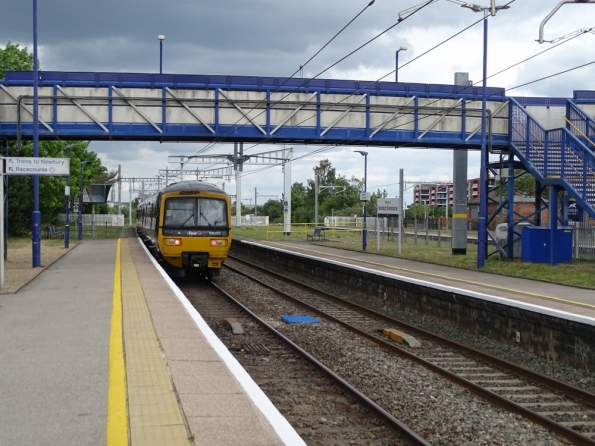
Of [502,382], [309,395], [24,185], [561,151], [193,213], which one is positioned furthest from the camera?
[24,185]

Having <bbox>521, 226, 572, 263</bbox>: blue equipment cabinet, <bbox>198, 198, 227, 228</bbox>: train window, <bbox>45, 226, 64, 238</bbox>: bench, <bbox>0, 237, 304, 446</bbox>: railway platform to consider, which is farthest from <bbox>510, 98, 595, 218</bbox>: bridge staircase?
<bbox>45, 226, 64, 238</bbox>: bench

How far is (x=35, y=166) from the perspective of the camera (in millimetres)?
17547

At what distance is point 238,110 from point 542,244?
11828 millimetres

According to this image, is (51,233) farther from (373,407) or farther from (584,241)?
(373,407)

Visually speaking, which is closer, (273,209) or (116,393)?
(116,393)

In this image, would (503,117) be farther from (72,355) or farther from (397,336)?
(72,355)

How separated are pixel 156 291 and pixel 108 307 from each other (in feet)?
7.76

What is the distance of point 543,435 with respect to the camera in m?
6.95

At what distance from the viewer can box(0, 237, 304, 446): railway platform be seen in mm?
5211

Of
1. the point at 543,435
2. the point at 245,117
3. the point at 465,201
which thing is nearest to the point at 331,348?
the point at 543,435

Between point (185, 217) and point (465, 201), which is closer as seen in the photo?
point (185, 217)

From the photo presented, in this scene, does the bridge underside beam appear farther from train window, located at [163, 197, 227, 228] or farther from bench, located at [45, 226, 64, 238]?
bench, located at [45, 226, 64, 238]

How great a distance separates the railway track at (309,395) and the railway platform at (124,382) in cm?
84

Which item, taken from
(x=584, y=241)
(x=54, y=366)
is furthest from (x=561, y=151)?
(x=54, y=366)
